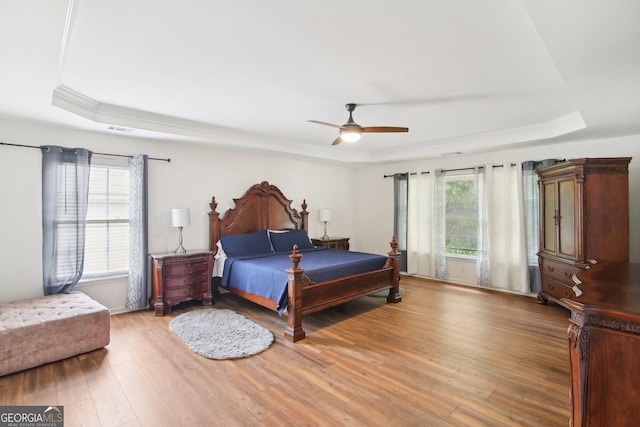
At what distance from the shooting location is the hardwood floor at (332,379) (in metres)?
2.06

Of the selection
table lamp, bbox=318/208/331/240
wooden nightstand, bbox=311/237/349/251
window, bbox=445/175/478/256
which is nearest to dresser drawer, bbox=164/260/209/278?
wooden nightstand, bbox=311/237/349/251

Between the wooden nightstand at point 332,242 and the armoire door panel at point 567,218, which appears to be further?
the wooden nightstand at point 332,242

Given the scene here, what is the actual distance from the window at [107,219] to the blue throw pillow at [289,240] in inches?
83.8

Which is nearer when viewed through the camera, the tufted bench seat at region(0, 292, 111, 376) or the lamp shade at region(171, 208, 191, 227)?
the tufted bench seat at region(0, 292, 111, 376)

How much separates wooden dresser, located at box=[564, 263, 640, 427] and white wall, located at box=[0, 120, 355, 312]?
455cm

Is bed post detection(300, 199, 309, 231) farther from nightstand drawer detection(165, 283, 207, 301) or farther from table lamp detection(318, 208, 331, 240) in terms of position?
nightstand drawer detection(165, 283, 207, 301)

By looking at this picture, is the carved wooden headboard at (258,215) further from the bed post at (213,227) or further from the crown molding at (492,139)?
the crown molding at (492,139)

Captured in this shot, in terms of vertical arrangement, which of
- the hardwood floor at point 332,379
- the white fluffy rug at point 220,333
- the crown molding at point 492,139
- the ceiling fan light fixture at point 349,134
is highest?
the crown molding at point 492,139

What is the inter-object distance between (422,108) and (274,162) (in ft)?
9.74

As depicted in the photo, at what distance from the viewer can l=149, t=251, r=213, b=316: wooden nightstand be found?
155 inches

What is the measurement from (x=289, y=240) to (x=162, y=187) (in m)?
2.13

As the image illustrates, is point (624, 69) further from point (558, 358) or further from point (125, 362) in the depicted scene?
point (125, 362)

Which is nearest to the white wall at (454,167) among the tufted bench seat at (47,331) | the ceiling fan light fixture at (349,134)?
the ceiling fan light fixture at (349,134)

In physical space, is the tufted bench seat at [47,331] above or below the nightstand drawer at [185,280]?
below
